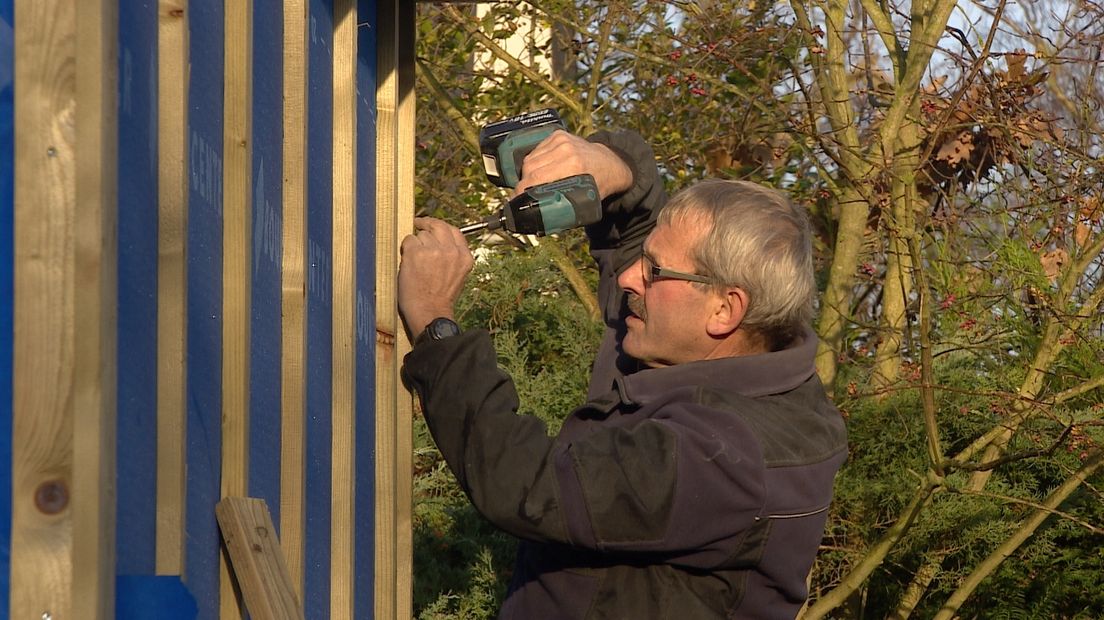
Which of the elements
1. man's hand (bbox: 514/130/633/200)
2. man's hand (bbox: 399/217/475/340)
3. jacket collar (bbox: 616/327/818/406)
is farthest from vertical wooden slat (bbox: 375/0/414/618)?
jacket collar (bbox: 616/327/818/406)

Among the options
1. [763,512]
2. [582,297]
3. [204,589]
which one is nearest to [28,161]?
[204,589]

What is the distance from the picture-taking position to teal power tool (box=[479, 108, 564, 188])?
127 inches

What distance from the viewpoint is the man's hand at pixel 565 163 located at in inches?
122

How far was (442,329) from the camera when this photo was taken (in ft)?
9.27

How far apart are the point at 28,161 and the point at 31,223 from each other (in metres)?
0.07

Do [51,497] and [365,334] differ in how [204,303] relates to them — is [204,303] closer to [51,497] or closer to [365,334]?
[51,497]

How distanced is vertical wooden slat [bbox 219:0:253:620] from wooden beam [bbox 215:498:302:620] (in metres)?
0.04

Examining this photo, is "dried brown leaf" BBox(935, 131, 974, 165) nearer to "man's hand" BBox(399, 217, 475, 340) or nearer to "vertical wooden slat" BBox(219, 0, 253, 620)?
"man's hand" BBox(399, 217, 475, 340)

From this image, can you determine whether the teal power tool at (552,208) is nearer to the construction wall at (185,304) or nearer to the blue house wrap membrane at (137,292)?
the construction wall at (185,304)

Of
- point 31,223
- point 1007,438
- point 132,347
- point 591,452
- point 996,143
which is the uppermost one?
point 996,143

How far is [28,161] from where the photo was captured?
1418mm

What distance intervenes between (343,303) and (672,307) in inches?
28.0

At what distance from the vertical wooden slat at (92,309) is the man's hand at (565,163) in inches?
65.4

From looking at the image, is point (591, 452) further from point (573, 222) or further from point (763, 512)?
point (573, 222)
